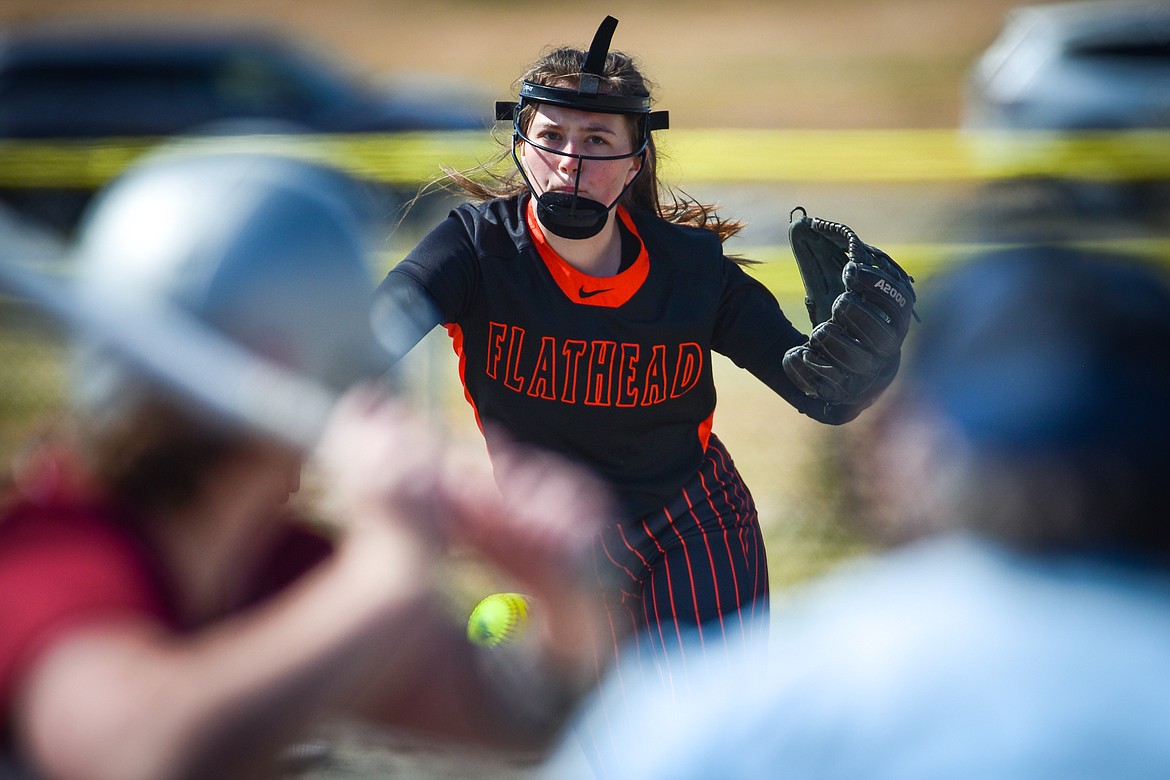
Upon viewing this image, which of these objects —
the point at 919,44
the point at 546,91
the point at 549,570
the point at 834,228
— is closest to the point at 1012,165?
the point at 834,228

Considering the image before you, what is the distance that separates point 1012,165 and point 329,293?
14.6ft

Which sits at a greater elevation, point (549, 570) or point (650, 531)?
point (549, 570)

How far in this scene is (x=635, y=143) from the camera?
2.84 meters

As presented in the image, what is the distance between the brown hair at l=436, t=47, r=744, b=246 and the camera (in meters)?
2.76

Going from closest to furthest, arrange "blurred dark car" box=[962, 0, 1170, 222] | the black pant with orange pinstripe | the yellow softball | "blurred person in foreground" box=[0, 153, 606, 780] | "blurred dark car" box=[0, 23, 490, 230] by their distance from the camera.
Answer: "blurred person in foreground" box=[0, 153, 606, 780]
the yellow softball
the black pant with orange pinstripe
"blurred dark car" box=[962, 0, 1170, 222]
"blurred dark car" box=[0, 23, 490, 230]

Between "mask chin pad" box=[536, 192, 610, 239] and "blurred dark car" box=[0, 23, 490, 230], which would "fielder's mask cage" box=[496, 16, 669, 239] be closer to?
"mask chin pad" box=[536, 192, 610, 239]

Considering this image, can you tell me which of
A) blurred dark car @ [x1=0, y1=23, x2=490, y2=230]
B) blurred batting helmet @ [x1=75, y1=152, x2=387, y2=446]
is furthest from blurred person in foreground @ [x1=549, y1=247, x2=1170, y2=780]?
blurred dark car @ [x1=0, y1=23, x2=490, y2=230]

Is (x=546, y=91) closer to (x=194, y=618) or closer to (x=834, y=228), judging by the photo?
(x=834, y=228)

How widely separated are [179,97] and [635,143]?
10.2 metres

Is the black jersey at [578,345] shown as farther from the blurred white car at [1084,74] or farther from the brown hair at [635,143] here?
the blurred white car at [1084,74]

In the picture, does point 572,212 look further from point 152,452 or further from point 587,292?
point 152,452

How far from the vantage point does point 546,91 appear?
8.88ft

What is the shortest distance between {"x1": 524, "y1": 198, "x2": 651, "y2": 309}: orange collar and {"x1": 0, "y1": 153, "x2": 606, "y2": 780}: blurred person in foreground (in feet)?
4.22

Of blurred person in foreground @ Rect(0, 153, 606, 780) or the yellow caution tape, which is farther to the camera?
the yellow caution tape
